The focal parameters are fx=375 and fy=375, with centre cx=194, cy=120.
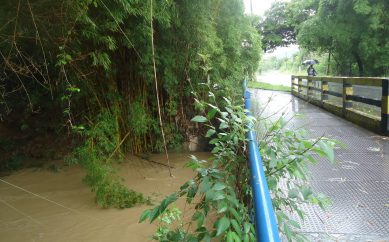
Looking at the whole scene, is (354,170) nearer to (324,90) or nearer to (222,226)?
(222,226)

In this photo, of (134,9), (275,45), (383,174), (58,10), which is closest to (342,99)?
(383,174)

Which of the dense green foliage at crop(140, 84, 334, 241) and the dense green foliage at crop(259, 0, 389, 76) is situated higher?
the dense green foliage at crop(259, 0, 389, 76)

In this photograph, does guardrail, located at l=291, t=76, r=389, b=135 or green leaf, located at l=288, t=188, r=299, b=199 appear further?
guardrail, located at l=291, t=76, r=389, b=135

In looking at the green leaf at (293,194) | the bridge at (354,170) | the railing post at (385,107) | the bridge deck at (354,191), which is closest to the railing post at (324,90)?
the bridge at (354,170)

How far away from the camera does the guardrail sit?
216 inches

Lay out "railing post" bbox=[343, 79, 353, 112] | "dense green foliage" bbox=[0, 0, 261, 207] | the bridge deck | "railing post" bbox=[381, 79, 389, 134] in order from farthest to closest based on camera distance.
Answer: "railing post" bbox=[343, 79, 353, 112]
"railing post" bbox=[381, 79, 389, 134]
"dense green foliage" bbox=[0, 0, 261, 207]
the bridge deck

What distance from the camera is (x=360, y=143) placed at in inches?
199

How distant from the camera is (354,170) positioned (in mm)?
3898

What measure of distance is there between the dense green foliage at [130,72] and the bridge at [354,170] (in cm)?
172

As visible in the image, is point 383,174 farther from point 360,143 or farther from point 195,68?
point 195,68

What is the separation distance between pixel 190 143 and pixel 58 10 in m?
3.79

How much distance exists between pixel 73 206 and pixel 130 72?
88.9 inches

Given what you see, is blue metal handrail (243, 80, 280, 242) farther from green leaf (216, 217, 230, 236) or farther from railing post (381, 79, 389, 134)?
railing post (381, 79, 389, 134)

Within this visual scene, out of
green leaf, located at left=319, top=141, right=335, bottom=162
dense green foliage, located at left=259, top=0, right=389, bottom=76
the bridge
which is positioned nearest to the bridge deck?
the bridge
